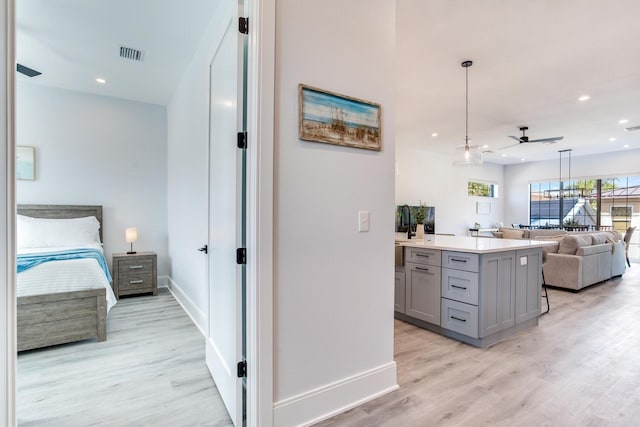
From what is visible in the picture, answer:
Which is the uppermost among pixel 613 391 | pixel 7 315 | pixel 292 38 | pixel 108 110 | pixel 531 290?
pixel 108 110

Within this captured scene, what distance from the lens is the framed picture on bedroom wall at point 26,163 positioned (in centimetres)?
408

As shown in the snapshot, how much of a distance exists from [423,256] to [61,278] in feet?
11.6

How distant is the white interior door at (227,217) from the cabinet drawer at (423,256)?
214 centimetres

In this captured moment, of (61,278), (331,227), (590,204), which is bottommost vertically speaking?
(61,278)

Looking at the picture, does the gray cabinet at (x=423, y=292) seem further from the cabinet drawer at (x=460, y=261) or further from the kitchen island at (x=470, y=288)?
the cabinet drawer at (x=460, y=261)

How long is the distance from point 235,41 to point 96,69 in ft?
10.3

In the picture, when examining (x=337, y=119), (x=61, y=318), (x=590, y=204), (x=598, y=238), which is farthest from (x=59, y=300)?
(x=590, y=204)

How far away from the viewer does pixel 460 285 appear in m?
2.93

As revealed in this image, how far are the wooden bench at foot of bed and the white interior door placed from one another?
136 cm

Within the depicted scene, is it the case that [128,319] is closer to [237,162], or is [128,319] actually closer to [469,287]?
[237,162]

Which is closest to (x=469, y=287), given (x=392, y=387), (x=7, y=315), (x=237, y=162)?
(x=392, y=387)

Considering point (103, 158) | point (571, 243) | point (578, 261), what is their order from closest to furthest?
point (103, 158) < point (578, 261) < point (571, 243)

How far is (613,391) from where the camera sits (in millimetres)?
2135

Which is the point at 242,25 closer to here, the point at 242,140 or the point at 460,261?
the point at 242,140
